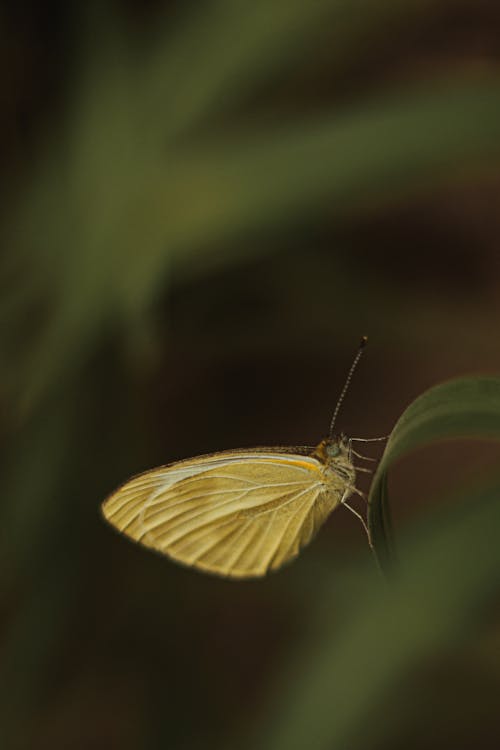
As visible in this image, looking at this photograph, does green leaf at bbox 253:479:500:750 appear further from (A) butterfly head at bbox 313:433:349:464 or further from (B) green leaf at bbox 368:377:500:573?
(A) butterfly head at bbox 313:433:349:464

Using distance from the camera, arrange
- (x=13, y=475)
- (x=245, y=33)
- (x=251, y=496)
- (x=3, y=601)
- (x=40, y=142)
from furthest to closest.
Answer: (x=40, y=142) → (x=3, y=601) → (x=13, y=475) → (x=245, y=33) → (x=251, y=496)

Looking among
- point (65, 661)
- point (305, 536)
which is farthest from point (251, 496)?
point (65, 661)

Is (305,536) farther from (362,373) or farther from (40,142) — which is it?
(40,142)

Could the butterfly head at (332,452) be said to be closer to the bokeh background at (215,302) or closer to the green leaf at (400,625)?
the bokeh background at (215,302)

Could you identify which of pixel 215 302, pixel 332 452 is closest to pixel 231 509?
pixel 332 452

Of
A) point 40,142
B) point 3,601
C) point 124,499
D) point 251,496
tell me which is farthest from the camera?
point 40,142

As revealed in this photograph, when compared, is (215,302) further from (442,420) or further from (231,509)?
(442,420)

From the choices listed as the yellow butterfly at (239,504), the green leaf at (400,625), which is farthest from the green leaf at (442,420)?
the yellow butterfly at (239,504)
